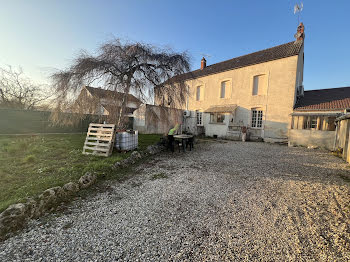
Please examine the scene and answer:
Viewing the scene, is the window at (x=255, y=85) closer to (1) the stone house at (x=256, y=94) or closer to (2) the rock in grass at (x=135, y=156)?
(1) the stone house at (x=256, y=94)

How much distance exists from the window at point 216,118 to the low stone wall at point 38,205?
43.7ft

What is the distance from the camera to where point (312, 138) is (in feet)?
33.1

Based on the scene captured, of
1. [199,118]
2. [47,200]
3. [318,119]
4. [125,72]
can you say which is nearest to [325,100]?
[318,119]

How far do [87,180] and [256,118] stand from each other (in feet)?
45.9

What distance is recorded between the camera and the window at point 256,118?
527 inches

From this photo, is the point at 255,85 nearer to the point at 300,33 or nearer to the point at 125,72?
the point at 300,33

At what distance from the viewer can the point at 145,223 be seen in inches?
97.0

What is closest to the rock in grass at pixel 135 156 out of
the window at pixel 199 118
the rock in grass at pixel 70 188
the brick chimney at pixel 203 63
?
the rock in grass at pixel 70 188

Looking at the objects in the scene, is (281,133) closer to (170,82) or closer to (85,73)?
(170,82)

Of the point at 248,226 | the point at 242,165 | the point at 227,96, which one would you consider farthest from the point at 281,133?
the point at 248,226

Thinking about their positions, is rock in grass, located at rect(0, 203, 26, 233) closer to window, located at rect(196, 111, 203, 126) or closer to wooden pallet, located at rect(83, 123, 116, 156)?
wooden pallet, located at rect(83, 123, 116, 156)

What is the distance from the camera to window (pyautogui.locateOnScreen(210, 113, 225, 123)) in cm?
1510

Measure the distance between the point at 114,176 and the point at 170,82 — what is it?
5.06m

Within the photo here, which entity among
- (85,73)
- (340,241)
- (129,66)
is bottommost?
(340,241)
